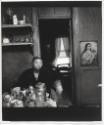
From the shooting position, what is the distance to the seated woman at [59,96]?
1.14 metres

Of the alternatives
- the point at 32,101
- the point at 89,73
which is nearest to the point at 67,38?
the point at 89,73

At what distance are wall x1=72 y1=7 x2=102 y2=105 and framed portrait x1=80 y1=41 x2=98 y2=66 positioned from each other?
1cm

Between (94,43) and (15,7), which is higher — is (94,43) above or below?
below

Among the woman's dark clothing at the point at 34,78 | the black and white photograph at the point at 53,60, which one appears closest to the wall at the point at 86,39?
the black and white photograph at the point at 53,60

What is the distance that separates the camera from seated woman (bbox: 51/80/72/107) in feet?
3.73

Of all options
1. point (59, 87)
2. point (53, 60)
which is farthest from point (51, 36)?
point (59, 87)

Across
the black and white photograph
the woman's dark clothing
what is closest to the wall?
the black and white photograph

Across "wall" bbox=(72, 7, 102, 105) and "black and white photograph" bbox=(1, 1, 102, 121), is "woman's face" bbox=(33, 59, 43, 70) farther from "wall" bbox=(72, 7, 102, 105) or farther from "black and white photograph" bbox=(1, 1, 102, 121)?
"wall" bbox=(72, 7, 102, 105)

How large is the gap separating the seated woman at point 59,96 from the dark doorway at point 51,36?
0.02 m

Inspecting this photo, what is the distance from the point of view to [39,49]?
3.69 ft

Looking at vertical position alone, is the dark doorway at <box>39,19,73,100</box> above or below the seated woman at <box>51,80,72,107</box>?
above

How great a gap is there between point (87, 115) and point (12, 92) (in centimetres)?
35

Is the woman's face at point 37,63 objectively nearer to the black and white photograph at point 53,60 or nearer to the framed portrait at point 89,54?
the black and white photograph at point 53,60

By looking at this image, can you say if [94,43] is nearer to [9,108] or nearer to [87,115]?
[87,115]
